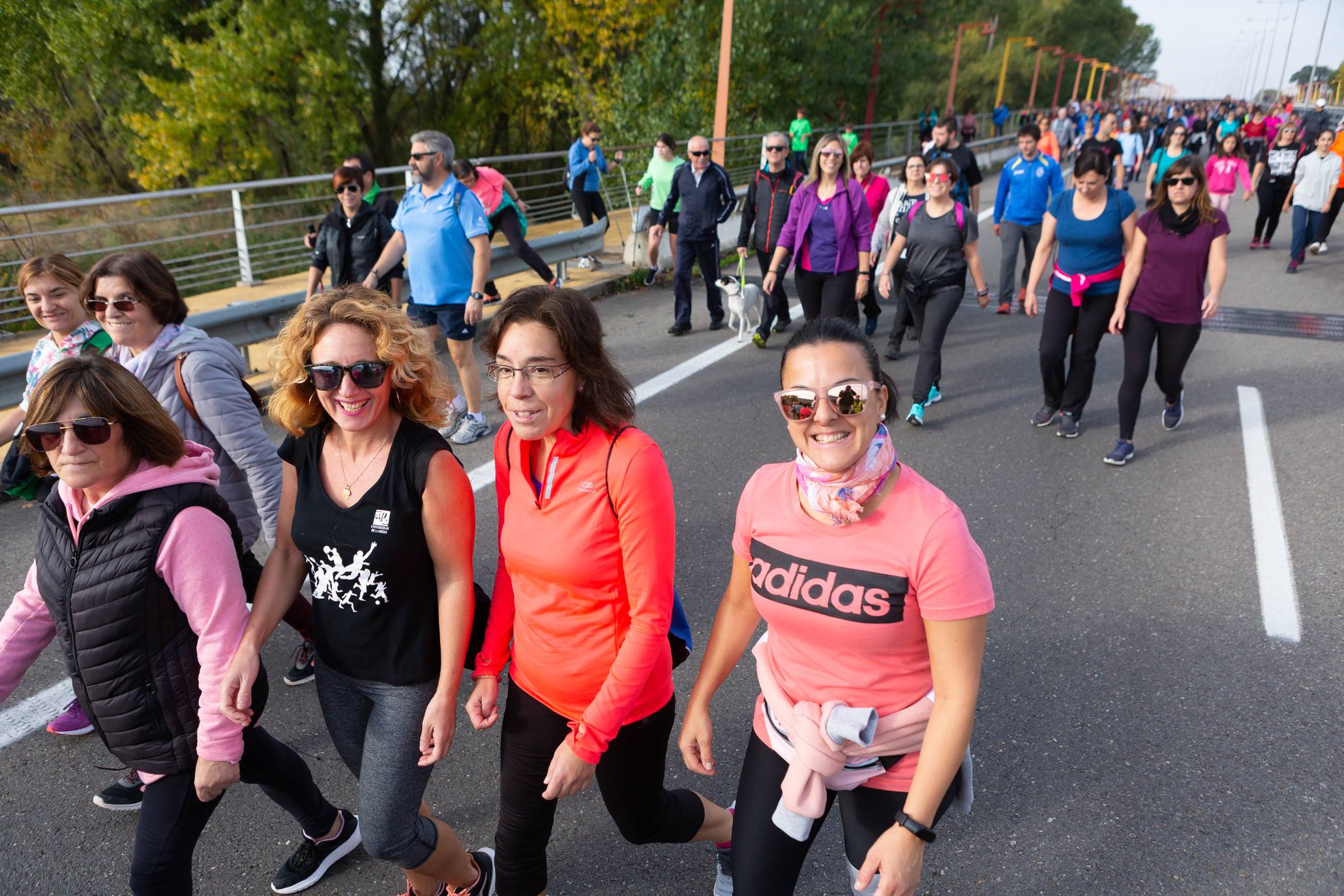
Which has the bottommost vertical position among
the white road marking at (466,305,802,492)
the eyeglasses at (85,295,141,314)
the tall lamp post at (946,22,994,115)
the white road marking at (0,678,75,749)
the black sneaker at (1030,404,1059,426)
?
the white road marking at (0,678,75,749)

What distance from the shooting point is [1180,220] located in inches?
220

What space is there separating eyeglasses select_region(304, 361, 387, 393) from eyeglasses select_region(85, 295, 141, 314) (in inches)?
53.7

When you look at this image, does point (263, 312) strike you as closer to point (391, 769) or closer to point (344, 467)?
point (344, 467)

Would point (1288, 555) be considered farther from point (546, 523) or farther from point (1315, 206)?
point (1315, 206)

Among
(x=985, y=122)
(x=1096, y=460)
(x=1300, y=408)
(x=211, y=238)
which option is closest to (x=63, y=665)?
(x=1096, y=460)

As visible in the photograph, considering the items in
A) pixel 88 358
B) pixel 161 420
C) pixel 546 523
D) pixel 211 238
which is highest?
pixel 88 358

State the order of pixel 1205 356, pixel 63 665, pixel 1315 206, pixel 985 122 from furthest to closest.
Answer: pixel 985 122
pixel 1315 206
pixel 1205 356
pixel 63 665

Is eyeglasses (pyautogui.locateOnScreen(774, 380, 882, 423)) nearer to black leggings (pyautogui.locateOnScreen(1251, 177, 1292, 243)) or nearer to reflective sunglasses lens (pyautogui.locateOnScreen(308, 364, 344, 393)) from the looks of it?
reflective sunglasses lens (pyautogui.locateOnScreen(308, 364, 344, 393))

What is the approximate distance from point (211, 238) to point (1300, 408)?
19.1m

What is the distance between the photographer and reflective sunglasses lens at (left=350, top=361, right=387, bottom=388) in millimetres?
2221

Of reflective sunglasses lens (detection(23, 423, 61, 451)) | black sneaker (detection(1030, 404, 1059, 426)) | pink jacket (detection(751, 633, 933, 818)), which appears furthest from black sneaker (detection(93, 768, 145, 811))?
black sneaker (detection(1030, 404, 1059, 426))

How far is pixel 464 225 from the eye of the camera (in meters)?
6.03

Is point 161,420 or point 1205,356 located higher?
point 161,420

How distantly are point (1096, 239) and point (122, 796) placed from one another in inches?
234
